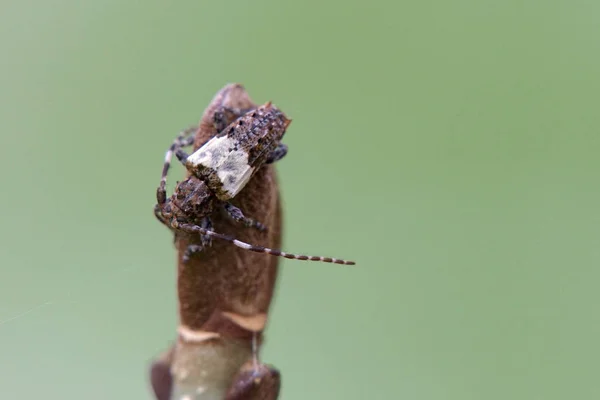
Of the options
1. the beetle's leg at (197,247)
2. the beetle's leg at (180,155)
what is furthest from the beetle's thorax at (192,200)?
the beetle's leg at (197,247)

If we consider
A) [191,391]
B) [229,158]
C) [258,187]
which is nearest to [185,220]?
[229,158]

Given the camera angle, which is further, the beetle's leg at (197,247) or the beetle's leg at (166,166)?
the beetle's leg at (166,166)

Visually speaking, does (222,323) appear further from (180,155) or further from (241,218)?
(180,155)

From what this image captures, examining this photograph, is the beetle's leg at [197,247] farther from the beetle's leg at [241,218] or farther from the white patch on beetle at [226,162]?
the white patch on beetle at [226,162]

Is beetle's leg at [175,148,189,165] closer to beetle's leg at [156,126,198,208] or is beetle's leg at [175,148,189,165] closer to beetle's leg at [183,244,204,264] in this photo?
beetle's leg at [156,126,198,208]

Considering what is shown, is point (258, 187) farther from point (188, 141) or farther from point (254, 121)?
point (188, 141)

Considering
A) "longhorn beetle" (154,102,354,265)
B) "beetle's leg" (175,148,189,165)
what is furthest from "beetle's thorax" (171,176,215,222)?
"beetle's leg" (175,148,189,165)

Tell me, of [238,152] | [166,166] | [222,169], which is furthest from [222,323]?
[166,166]
